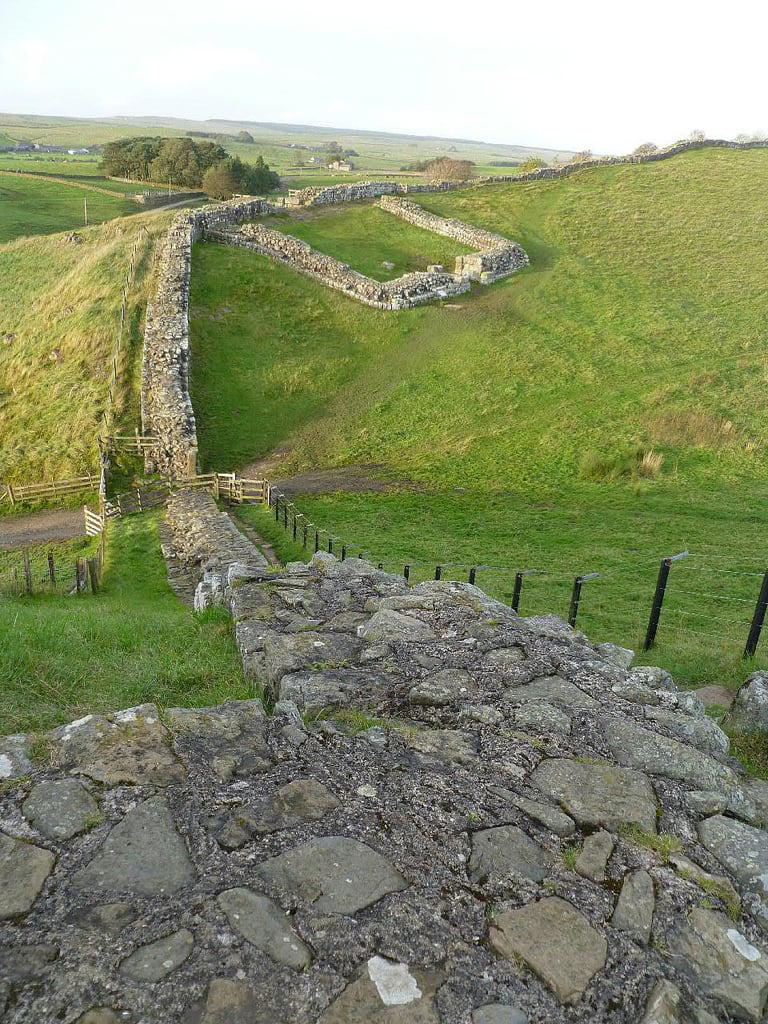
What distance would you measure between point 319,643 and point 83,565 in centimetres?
1103

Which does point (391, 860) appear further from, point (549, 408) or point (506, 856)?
point (549, 408)

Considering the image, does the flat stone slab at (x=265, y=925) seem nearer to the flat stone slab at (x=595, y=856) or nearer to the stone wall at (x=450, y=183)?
the flat stone slab at (x=595, y=856)

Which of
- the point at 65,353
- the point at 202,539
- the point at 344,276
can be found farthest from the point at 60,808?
the point at 344,276

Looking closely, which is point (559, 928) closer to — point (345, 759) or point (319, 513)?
point (345, 759)

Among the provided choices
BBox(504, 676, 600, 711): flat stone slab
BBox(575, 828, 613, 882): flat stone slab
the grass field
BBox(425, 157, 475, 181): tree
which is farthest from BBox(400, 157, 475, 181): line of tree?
BBox(575, 828, 613, 882): flat stone slab

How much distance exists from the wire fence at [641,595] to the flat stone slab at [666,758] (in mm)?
4976

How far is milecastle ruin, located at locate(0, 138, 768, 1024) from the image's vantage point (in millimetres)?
3252

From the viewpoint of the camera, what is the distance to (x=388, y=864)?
4.06m

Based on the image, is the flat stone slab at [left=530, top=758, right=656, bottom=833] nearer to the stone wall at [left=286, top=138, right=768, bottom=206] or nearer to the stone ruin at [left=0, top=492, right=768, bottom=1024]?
the stone ruin at [left=0, top=492, right=768, bottom=1024]

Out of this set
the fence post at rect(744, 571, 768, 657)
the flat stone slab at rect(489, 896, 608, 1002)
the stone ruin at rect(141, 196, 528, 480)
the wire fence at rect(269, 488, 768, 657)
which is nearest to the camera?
the flat stone slab at rect(489, 896, 608, 1002)

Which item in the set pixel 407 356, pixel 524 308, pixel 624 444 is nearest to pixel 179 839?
pixel 624 444

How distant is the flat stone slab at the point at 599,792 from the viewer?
4613mm

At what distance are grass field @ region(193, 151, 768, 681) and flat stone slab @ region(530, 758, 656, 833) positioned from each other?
520 cm

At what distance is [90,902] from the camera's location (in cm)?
363
